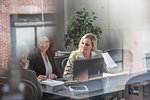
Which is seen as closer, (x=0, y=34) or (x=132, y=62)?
(x=0, y=34)

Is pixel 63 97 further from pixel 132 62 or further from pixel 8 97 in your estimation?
pixel 8 97

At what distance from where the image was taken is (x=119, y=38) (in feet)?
7.70

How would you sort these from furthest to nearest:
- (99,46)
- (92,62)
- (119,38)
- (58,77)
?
(119,38) → (99,46) → (58,77) → (92,62)

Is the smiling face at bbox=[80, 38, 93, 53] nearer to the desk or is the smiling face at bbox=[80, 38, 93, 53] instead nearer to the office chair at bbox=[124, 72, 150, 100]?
the desk

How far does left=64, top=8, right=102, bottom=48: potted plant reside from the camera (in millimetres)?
1947

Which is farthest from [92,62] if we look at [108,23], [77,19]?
[108,23]

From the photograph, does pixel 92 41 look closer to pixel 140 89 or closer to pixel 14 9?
pixel 140 89

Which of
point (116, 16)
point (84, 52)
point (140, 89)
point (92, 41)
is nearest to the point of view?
point (140, 89)

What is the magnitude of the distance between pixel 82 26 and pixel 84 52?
0.24 m

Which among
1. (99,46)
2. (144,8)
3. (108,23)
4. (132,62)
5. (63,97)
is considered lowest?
(63,97)

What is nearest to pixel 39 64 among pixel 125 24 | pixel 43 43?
pixel 43 43

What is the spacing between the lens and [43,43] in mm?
1455

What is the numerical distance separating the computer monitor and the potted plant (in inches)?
8.7

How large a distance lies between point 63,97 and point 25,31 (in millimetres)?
601
